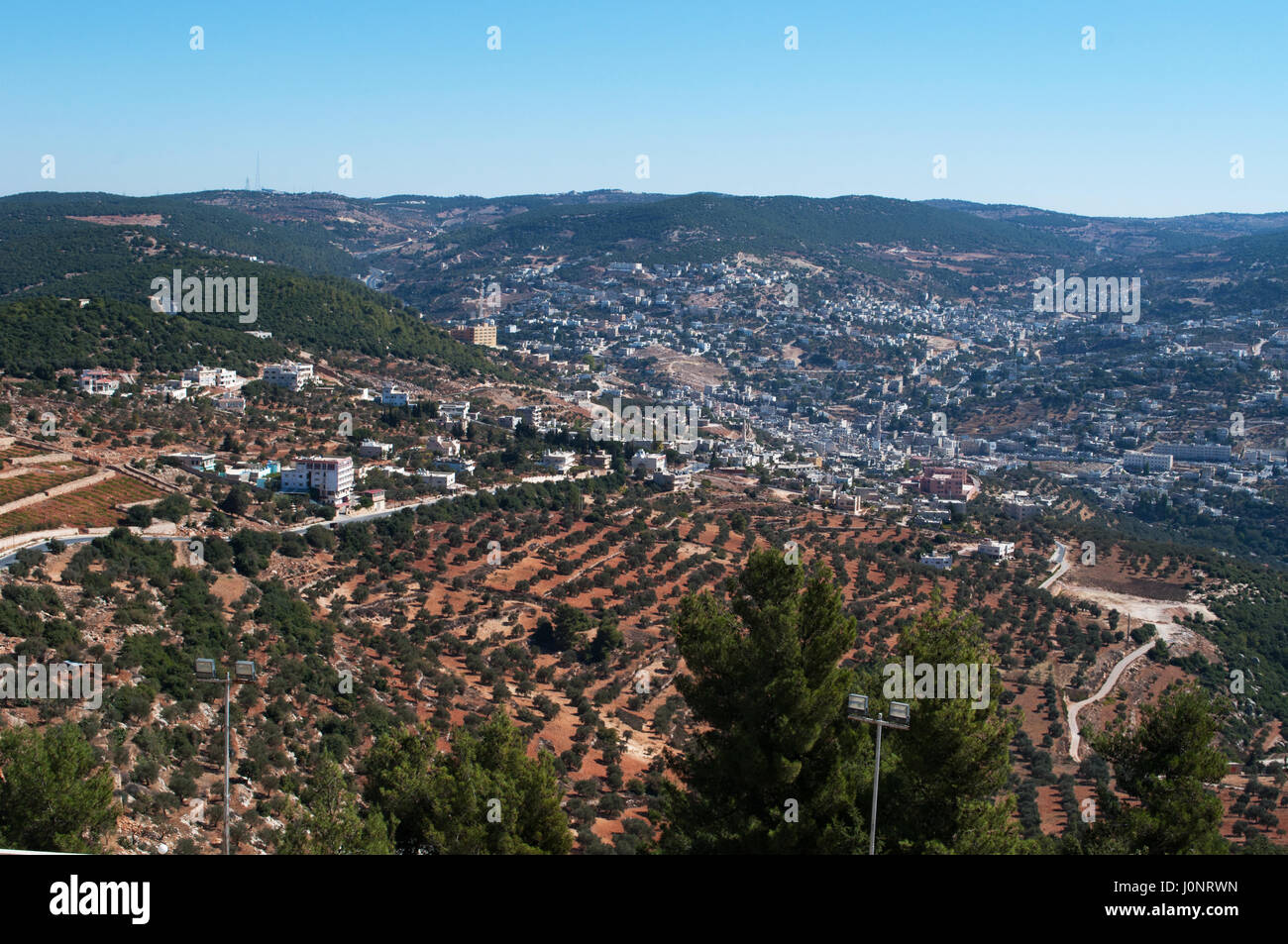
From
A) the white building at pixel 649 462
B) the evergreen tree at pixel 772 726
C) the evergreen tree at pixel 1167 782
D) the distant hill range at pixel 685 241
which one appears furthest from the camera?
the distant hill range at pixel 685 241

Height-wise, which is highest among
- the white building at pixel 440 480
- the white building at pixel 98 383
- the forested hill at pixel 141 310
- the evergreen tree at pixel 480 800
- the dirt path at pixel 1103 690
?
the forested hill at pixel 141 310

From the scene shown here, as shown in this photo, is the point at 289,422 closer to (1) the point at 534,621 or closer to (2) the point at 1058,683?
(1) the point at 534,621

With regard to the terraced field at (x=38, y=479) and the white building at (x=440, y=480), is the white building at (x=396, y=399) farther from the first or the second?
the terraced field at (x=38, y=479)

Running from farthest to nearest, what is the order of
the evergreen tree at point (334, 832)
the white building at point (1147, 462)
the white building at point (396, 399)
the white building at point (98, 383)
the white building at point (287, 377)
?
1. the white building at point (1147, 462)
2. the white building at point (396, 399)
3. the white building at point (287, 377)
4. the white building at point (98, 383)
5. the evergreen tree at point (334, 832)

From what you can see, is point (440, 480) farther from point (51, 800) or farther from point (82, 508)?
point (51, 800)

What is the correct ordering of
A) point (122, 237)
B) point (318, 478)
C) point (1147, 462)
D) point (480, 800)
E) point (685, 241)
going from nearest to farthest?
point (480, 800), point (318, 478), point (1147, 462), point (122, 237), point (685, 241)

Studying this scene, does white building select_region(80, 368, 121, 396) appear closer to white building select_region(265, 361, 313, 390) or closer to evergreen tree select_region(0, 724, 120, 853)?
white building select_region(265, 361, 313, 390)

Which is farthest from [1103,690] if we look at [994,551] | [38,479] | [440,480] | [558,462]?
[38,479]

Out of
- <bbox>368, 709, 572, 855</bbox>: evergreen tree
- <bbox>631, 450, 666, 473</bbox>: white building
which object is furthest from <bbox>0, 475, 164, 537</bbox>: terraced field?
<bbox>631, 450, 666, 473</bbox>: white building

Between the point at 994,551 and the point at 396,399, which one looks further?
the point at 396,399

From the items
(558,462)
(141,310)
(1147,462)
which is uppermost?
(141,310)

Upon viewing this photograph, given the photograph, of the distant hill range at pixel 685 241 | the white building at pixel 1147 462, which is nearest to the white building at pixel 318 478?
the distant hill range at pixel 685 241

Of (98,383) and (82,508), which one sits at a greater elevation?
(98,383)
